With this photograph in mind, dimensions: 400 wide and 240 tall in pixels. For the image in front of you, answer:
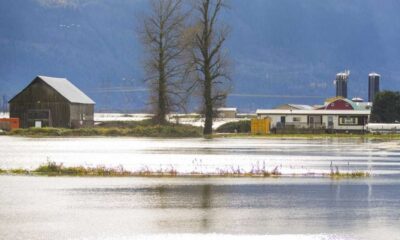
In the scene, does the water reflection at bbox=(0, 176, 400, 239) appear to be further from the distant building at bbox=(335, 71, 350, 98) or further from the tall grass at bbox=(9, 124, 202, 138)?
the distant building at bbox=(335, 71, 350, 98)

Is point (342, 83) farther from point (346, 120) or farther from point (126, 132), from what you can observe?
point (126, 132)

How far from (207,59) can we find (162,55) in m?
5.57

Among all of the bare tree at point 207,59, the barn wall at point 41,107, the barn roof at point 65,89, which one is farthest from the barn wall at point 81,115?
the bare tree at point 207,59

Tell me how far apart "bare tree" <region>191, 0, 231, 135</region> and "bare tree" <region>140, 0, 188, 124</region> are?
225 centimetres

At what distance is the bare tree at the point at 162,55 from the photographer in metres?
84.9

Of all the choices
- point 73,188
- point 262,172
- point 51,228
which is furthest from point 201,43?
point 51,228

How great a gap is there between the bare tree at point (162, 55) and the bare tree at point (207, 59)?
88.7 inches

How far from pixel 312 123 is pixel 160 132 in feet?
104

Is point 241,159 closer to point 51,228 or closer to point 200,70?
point 51,228

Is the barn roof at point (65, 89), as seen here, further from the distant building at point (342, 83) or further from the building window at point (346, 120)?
the distant building at point (342, 83)

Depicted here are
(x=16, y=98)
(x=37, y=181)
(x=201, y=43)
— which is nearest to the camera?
(x=37, y=181)

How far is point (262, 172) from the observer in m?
28.0

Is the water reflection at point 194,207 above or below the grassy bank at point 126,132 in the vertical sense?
below

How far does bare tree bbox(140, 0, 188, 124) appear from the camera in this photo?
84938mm
